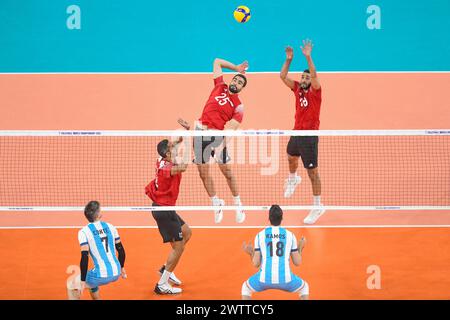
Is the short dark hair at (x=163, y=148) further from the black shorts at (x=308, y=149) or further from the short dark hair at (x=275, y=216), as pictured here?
the black shorts at (x=308, y=149)

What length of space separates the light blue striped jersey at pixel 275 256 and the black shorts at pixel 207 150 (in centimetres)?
430

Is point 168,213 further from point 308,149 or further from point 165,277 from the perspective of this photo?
point 308,149

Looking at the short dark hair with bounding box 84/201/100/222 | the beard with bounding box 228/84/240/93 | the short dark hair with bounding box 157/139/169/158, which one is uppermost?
the beard with bounding box 228/84/240/93

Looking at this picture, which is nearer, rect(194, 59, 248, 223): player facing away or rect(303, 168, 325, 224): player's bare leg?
rect(194, 59, 248, 223): player facing away

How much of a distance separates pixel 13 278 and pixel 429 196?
29.6ft

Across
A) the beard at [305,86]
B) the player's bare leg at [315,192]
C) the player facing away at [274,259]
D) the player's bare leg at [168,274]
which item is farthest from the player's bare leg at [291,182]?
the player facing away at [274,259]

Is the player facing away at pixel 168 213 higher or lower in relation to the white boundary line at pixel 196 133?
lower

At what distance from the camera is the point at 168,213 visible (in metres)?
11.8

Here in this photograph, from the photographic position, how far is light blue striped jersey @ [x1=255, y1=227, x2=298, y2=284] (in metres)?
9.99

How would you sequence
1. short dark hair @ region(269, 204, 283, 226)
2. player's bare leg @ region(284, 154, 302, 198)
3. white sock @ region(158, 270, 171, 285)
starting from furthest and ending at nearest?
player's bare leg @ region(284, 154, 302, 198) → white sock @ region(158, 270, 171, 285) → short dark hair @ region(269, 204, 283, 226)

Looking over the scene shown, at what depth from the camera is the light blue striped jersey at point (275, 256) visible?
9.99 meters

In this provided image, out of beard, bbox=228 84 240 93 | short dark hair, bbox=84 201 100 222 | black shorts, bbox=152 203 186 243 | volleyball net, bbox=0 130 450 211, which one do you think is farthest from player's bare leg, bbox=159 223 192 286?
beard, bbox=228 84 240 93
